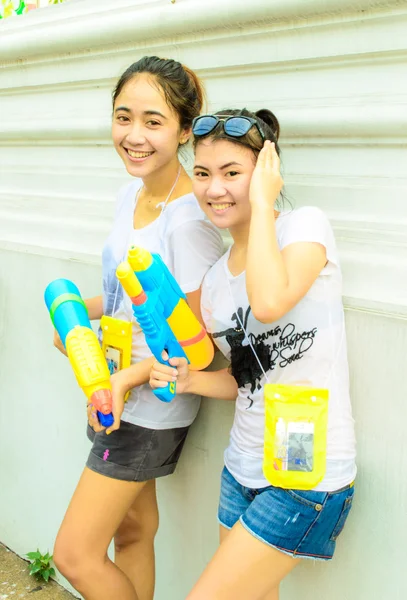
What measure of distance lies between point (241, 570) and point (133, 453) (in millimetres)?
594

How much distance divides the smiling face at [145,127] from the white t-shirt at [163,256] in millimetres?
150

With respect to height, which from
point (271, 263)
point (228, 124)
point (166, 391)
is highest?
point (228, 124)

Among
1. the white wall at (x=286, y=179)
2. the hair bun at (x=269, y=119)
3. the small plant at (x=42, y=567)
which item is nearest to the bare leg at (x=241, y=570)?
the white wall at (x=286, y=179)

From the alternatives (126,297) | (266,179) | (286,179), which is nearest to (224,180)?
(266,179)

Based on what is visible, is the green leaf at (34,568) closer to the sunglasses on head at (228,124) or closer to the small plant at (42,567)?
the small plant at (42,567)

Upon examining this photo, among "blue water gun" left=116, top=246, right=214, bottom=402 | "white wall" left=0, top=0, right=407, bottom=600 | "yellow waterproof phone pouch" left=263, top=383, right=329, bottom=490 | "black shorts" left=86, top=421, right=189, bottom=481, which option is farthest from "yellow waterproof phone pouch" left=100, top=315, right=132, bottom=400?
"yellow waterproof phone pouch" left=263, top=383, right=329, bottom=490

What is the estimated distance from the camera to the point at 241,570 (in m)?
2.00

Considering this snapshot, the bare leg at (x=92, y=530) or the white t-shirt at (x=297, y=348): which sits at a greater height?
the white t-shirt at (x=297, y=348)

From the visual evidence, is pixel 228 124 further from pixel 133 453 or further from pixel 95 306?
pixel 133 453

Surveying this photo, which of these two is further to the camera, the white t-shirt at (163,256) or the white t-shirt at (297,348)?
the white t-shirt at (163,256)

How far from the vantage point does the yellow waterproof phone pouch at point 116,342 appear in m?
2.44

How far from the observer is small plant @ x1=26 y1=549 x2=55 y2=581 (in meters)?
3.47

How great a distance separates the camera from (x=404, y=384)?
210 cm

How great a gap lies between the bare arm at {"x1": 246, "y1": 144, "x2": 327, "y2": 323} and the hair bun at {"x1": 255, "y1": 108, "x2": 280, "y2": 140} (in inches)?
9.7
